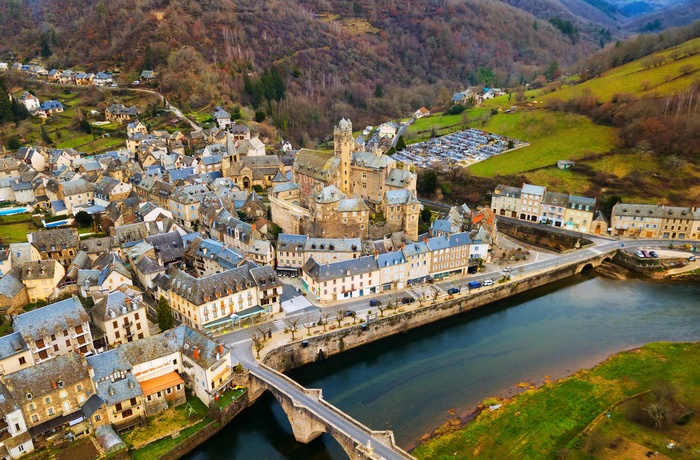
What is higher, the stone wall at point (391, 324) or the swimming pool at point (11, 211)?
the swimming pool at point (11, 211)

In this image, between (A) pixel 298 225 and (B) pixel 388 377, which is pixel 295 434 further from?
(A) pixel 298 225

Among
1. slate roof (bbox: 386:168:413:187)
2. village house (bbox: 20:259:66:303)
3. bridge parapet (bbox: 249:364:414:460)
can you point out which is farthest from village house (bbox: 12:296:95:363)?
slate roof (bbox: 386:168:413:187)

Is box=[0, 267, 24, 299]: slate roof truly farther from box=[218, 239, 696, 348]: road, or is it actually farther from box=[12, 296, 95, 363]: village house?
box=[218, 239, 696, 348]: road

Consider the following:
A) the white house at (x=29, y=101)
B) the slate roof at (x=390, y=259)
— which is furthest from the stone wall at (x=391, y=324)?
the white house at (x=29, y=101)

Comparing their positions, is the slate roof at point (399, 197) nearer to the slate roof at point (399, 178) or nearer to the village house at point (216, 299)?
the slate roof at point (399, 178)

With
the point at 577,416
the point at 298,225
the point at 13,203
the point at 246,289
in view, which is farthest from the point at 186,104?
the point at 577,416

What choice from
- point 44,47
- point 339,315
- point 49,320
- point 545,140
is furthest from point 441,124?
point 44,47

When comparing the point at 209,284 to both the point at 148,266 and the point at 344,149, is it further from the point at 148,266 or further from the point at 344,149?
the point at 344,149
